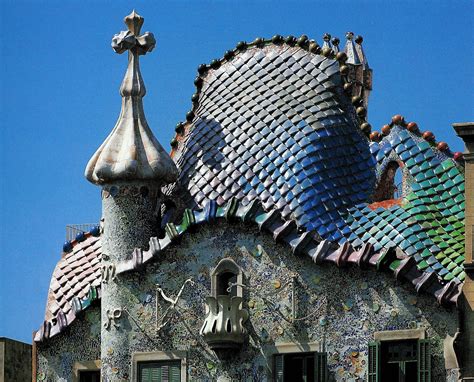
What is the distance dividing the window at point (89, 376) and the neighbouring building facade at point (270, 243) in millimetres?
36

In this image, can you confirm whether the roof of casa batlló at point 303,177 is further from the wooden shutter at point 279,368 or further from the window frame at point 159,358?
the wooden shutter at point 279,368

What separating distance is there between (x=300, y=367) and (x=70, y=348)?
4858 mm

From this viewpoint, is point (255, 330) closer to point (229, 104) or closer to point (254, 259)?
point (254, 259)

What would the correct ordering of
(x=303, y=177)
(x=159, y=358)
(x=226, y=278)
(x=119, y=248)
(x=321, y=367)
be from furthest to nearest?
(x=119, y=248)
(x=303, y=177)
(x=159, y=358)
(x=226, y=278)
(x=321, y=367)

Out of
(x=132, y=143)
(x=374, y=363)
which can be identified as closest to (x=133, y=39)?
(x=132, y=143)

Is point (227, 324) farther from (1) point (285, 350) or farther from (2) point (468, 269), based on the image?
(2) point (468, 269)

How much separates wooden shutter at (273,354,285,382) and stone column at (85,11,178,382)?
2723 millimetres

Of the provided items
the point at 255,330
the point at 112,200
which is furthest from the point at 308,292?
the point at 112,200

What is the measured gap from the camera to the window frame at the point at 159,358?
35.6 metres

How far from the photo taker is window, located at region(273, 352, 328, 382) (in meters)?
34.4

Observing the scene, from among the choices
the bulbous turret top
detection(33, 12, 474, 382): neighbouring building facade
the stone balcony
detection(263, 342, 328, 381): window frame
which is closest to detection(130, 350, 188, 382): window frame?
detection(33, 12, 474, 382): neighbouring building facade

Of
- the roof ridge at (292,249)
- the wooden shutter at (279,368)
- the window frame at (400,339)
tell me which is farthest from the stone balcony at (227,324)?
the window frame at (400,339)

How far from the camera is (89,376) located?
37312 mm

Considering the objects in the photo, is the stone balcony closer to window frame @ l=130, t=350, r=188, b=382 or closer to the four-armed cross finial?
window frame @ l=130, t=350, r=188, b=382
